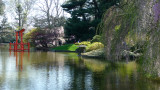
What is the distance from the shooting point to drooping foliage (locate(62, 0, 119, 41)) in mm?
40062

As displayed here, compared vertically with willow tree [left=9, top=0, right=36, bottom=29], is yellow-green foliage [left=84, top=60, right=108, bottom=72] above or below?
below

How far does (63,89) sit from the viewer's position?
996 centimetres

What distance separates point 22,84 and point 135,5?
243 inches

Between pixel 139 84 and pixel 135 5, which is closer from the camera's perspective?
pixel 135 5

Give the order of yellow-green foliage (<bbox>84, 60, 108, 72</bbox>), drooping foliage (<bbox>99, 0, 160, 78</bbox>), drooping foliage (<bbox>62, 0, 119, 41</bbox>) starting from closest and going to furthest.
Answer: drooping foliage (<bbox>99, 0, 160, 78</bbox>), yellow-green foliage (<bbox>84, 60, 108, 72</bbox>), drooping foliage (<bbox>62, 0, 119, 41</bbox>)

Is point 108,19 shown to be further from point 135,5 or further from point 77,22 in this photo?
point 77,22

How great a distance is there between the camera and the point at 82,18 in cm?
4288

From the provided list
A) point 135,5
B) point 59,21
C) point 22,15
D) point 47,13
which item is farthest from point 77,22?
point 135,5

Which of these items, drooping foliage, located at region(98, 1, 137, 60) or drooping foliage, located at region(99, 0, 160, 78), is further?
drooping foliage, located at region(98, 1, 137, 60)

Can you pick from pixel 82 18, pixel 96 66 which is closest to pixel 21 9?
pixel 82 18

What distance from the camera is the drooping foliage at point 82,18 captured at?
131 ft

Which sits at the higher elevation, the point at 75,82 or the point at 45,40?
the point at 45,40

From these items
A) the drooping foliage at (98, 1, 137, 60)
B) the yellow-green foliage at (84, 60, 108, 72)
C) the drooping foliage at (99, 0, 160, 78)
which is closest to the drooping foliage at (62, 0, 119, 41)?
the yellow-green foliage at (84, 60, 108, 72)

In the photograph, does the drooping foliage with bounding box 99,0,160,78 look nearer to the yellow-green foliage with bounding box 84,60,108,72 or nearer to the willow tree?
the yellow-green foliage with bounding box 84,60,108,72
